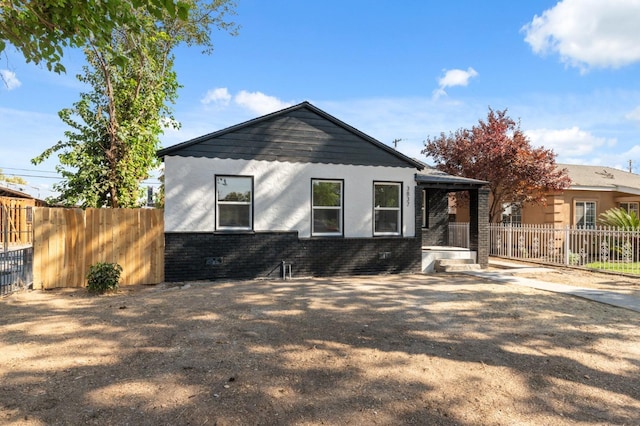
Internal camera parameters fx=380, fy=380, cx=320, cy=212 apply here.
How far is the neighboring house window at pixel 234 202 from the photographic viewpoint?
1146cm

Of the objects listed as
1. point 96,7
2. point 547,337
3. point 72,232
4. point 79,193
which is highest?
point 96,7

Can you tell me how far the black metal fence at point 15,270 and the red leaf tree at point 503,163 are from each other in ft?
58.0

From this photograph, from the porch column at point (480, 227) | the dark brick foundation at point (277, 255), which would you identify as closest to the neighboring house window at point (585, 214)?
the porch column at point (480, 227)

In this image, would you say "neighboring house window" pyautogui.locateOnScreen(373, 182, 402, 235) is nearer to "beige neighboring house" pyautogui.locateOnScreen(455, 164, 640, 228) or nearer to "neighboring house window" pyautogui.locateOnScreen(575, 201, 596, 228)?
"beige neighboring house" pyautogui.locateOnScreen(455, 164, 640, 228)

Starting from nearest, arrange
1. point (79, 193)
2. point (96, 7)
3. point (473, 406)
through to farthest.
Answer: point (473, 406) → point (96, 7) → point (79, 193)

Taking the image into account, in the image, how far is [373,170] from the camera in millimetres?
12844

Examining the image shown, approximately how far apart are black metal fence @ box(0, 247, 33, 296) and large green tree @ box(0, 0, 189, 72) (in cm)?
559

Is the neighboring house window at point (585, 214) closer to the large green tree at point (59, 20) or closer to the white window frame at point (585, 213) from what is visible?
the white window frame at point (585, 213)

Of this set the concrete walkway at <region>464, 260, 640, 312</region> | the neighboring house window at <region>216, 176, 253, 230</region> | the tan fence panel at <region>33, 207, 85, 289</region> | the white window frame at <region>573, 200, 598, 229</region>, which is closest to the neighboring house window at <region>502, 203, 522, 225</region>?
the white window frame at <region>573, 200, 598, 229</region>

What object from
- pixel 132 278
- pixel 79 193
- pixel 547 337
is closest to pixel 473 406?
pixel 547 337

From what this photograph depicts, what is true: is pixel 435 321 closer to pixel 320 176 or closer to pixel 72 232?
pixel 320 176

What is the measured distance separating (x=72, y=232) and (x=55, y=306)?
302 centimetres

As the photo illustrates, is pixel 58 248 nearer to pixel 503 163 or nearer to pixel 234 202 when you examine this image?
pixel 234 202

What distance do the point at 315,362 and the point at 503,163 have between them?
16833mm
